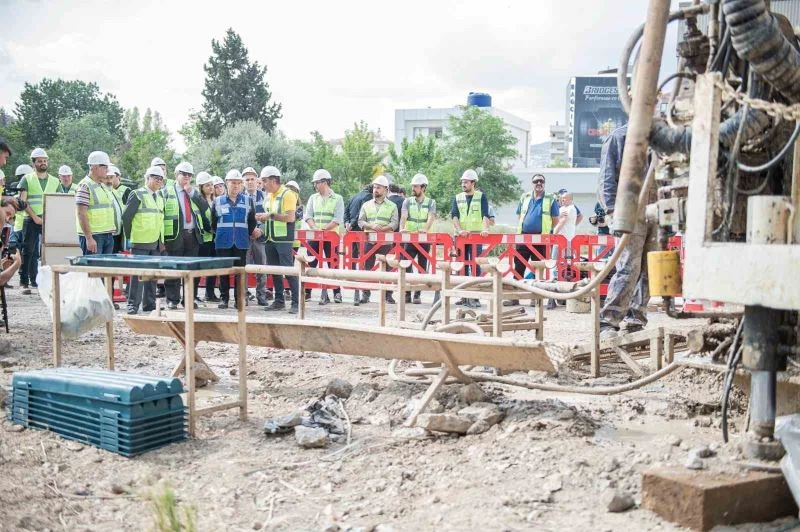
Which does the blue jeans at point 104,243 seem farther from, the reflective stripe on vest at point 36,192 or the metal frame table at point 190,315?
the metal frame table at point 190,315

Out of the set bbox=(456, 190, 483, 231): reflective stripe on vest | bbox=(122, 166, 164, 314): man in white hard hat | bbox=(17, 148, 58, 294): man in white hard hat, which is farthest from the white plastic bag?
bbox=(456, 190, 483, 231): reflective stripe on vest

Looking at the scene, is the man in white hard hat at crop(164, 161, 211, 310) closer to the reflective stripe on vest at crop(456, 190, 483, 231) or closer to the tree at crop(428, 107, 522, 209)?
the reflective stripe on vest at crop(456, 190, 483, 231)

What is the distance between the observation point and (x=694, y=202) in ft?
12.8

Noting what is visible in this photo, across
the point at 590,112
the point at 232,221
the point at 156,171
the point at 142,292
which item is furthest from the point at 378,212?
the point at 590,112

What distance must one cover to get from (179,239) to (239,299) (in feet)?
21.3

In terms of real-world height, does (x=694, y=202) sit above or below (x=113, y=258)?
above

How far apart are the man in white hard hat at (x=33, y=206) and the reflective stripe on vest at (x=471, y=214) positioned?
263 inches

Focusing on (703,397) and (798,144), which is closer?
(798,144)

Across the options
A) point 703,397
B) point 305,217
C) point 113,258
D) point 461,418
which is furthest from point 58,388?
point 305,217

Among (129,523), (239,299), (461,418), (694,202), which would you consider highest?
(694,202)

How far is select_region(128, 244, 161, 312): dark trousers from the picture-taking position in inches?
413

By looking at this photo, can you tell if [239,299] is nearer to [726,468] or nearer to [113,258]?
[113,258]

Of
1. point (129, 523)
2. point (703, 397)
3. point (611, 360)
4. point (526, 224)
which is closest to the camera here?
point (129, 523)

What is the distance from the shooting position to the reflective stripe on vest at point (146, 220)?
36.0ft
